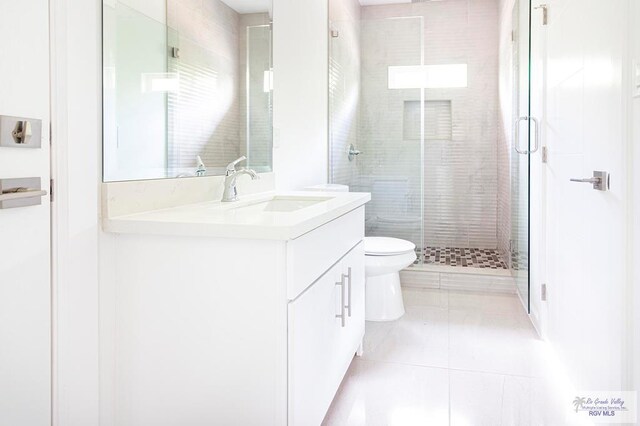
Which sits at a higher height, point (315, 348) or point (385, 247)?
point (385, 247)

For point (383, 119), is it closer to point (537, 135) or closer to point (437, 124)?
point (437, 124)

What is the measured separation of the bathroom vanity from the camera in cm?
125

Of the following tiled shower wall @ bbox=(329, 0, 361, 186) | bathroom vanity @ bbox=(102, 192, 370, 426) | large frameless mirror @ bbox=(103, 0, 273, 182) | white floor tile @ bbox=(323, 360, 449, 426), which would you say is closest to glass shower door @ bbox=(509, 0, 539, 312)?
white floor tile @ bbox=(323, 360, 449, 426)

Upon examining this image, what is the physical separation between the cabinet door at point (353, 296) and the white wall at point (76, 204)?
0.89 metres

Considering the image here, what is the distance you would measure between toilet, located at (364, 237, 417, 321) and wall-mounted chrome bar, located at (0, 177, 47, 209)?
1.99 m

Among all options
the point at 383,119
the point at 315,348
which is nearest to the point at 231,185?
the point at 315,348

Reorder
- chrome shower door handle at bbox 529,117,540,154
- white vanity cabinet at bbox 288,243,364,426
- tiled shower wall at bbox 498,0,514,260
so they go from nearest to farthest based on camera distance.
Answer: white vanity cabinet at bbox 288,243,364,426, chrome shower door handle at bbox 529,117,540,154, tiled shower wall at bbox 498,0,514,260

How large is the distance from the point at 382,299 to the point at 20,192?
220 centimetres

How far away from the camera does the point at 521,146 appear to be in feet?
10.1

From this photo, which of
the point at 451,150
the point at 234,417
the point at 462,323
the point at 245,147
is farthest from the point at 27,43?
the point at 451,150

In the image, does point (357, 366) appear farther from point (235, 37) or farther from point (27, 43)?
point (27, 43)

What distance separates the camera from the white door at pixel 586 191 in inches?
58.4

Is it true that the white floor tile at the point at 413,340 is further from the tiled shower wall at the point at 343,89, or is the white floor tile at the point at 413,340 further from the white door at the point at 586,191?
the tiled shower wall at the point at 343,89

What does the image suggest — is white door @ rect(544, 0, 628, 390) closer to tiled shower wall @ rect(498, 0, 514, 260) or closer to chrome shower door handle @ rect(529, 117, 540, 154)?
chrome shower door handle @ rect(529, 117, 540, 154)
